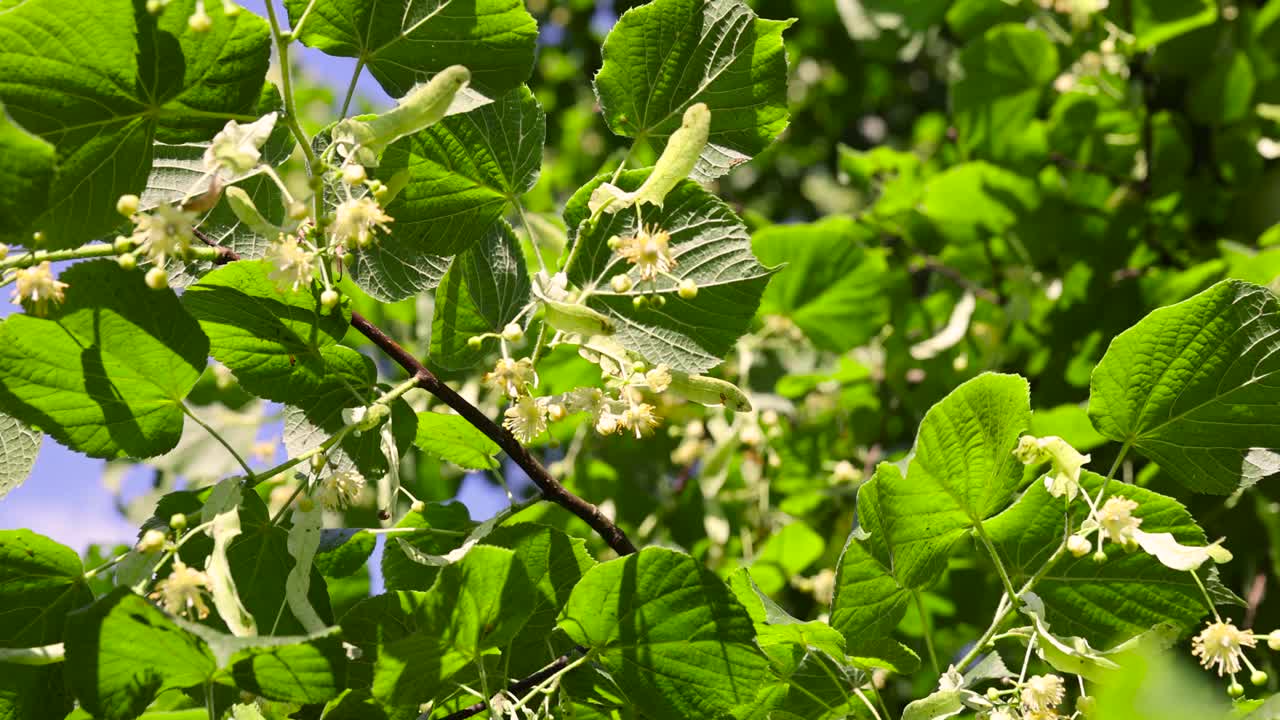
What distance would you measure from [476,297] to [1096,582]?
24.2 inches

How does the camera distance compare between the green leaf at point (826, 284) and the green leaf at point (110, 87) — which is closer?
the green leaf at point (110, 87)

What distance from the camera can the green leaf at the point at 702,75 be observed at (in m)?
0.93

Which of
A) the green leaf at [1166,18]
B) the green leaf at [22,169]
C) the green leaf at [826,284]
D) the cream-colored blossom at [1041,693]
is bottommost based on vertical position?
the green leaf at [826,284]

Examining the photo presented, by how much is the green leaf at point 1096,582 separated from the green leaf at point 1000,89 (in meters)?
1.51

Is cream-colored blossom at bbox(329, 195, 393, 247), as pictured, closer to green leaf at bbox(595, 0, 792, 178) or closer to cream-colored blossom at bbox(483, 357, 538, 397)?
cream-colored blossom at bbox(483, 357, 538, 397)

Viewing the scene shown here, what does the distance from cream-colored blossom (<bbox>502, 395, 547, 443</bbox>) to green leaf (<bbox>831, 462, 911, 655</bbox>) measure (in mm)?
278

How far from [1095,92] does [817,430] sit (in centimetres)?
91

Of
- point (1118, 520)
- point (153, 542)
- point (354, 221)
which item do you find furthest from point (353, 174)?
point (1118, 520)

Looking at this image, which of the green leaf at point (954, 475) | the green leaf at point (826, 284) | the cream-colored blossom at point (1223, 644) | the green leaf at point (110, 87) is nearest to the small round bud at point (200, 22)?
the green leaf at point (110, 87)

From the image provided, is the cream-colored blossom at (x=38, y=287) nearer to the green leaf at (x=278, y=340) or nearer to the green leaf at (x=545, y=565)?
the green leaf at (x=278, y=340)

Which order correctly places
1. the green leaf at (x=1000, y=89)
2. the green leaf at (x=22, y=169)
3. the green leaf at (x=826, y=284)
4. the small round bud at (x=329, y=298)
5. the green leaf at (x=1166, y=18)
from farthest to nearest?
the green leaf at (x=1000, y=89)
the green leaf at (x=1166, y=18)
the green leaf at (x=826, y=284)
the small round bud at (x=329, y=298)
the green leaf at (x=22, y=169)

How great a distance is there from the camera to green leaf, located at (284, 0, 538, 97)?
2.84 feet

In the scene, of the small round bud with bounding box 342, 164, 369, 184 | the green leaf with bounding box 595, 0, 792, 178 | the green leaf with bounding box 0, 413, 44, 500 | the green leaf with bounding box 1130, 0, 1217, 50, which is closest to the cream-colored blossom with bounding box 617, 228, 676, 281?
the green leaf with bounding box 595, 0, 792, 178

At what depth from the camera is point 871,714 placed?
37.1 inches
